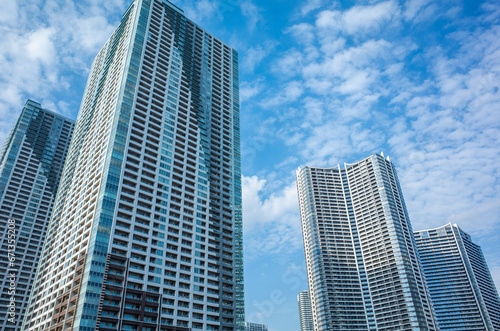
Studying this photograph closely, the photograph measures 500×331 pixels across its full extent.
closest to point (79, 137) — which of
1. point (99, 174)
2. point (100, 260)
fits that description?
point (99, 174)

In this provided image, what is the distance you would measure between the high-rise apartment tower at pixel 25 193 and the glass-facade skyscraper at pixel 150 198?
43.7 m

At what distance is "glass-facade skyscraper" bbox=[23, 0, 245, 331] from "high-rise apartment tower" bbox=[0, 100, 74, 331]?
43.7 metres

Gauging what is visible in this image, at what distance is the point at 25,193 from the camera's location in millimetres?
170125

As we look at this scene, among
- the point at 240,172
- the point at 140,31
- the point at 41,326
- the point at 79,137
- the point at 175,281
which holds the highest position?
the point at 140,31

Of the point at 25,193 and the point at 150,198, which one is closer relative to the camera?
the point at 150,198

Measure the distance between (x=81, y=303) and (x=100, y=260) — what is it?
9.91 metres

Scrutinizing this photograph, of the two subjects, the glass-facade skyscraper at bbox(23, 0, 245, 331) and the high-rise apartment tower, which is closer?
the glass-facade skyscraper at bbox(23, 0, 245, 331)

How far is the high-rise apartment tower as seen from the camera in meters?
151

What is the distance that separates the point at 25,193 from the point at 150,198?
3758 inches

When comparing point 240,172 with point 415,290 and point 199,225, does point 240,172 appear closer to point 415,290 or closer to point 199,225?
point 199,225

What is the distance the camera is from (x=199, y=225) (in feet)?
374

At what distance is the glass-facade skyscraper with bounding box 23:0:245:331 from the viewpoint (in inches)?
3595

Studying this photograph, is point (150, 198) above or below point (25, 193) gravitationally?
below

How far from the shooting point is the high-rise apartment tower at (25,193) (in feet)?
495
